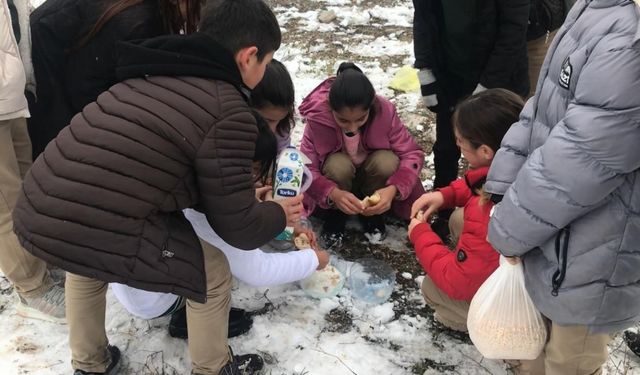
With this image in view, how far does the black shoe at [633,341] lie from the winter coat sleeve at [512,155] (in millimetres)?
1121

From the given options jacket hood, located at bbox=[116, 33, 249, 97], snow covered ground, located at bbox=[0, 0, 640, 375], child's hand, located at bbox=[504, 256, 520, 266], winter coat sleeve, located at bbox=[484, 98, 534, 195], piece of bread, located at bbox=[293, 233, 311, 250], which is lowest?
snow covered ground, located at bbox=[0, 0, 640, 375]

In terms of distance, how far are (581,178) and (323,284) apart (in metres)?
1.60

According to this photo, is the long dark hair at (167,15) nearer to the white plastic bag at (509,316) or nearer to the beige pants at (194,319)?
the beige pants at (194,319)

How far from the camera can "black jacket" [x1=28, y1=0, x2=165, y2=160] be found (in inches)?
88.1

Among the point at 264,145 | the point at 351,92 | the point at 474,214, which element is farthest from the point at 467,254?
the point at 351,92

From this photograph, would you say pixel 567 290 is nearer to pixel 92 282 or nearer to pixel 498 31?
pixel 498 31

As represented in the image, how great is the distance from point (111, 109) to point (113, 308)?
4.62ft

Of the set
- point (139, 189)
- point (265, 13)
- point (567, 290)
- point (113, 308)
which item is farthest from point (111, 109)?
point (567, 290)

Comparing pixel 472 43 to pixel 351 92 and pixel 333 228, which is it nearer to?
pixel 351 92

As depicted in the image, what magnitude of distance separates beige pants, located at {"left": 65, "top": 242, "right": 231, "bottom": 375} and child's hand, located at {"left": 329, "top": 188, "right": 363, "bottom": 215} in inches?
40.5

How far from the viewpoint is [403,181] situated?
3141 millimetres

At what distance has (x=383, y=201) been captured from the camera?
10.0 feet

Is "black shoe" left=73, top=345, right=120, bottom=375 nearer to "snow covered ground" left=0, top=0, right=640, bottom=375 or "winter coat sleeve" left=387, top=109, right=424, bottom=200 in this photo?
"snow covered ground" left=0, top=0, right=640, bottom=375

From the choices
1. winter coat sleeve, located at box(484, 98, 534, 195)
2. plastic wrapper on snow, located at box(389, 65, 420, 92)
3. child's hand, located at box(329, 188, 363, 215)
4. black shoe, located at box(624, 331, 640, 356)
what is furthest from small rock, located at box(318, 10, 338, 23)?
black shoe, located at box(624, 331, 640, 356)
